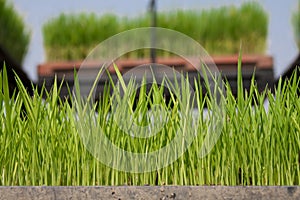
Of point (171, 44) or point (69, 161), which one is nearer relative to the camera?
point (69, 161)

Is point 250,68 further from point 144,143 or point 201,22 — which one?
point 144,143

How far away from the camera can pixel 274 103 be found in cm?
125

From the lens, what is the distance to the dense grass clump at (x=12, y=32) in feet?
15.3

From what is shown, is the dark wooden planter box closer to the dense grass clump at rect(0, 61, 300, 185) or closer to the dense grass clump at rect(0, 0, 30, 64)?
the dense grass clump at rect(0, 0, 30, 64)

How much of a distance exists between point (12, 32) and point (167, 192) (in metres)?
4.00

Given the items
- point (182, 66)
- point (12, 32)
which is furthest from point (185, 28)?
point (12, 32)

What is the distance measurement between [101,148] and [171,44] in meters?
3.50

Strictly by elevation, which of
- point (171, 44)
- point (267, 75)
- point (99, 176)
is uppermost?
point (171, 44)

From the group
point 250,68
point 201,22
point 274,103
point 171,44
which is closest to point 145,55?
point 171,44

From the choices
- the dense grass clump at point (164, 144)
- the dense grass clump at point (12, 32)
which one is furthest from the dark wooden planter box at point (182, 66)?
the dense grass clump at point (164, 144)

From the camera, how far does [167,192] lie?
102 cm

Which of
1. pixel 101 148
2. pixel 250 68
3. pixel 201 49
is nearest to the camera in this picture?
pixel 101 148

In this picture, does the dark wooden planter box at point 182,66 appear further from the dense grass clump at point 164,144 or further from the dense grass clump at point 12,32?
the dense grass clump at point 164,144

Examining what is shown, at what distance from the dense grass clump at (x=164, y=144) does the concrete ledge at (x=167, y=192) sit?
136 millimetres
